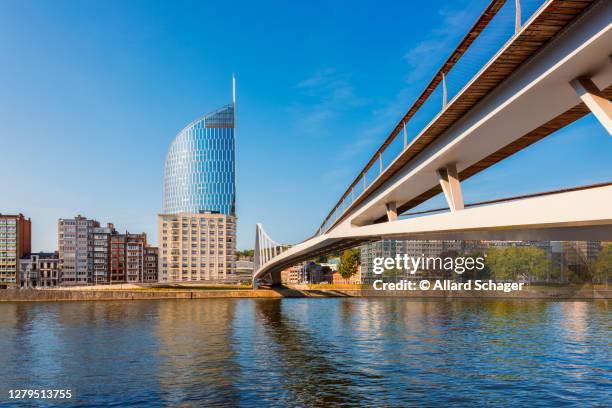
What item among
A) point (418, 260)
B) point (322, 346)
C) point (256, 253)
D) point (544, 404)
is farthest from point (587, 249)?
point (544, 404)

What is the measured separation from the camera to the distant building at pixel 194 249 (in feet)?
547

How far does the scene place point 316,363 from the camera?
117ft

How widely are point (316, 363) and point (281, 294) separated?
98.1 metres

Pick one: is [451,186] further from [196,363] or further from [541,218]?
[196,363]

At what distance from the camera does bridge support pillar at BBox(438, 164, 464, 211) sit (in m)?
19.2

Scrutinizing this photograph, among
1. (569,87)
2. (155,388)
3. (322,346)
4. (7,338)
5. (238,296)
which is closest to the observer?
(569,87)

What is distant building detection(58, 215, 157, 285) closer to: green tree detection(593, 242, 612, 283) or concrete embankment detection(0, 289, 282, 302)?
concrete embankment detection(0, 289, 282, 302)

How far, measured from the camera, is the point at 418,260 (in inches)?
7136

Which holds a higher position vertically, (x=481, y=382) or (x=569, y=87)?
(x=569, y=87)

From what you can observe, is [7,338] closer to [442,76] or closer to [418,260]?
[442,76]

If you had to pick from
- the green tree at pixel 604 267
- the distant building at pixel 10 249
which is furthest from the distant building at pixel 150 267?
the green tree at pixel 604 267

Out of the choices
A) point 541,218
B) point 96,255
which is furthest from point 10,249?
point 541,218

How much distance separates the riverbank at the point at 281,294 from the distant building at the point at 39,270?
120 ft

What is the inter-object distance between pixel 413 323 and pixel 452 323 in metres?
4.11
